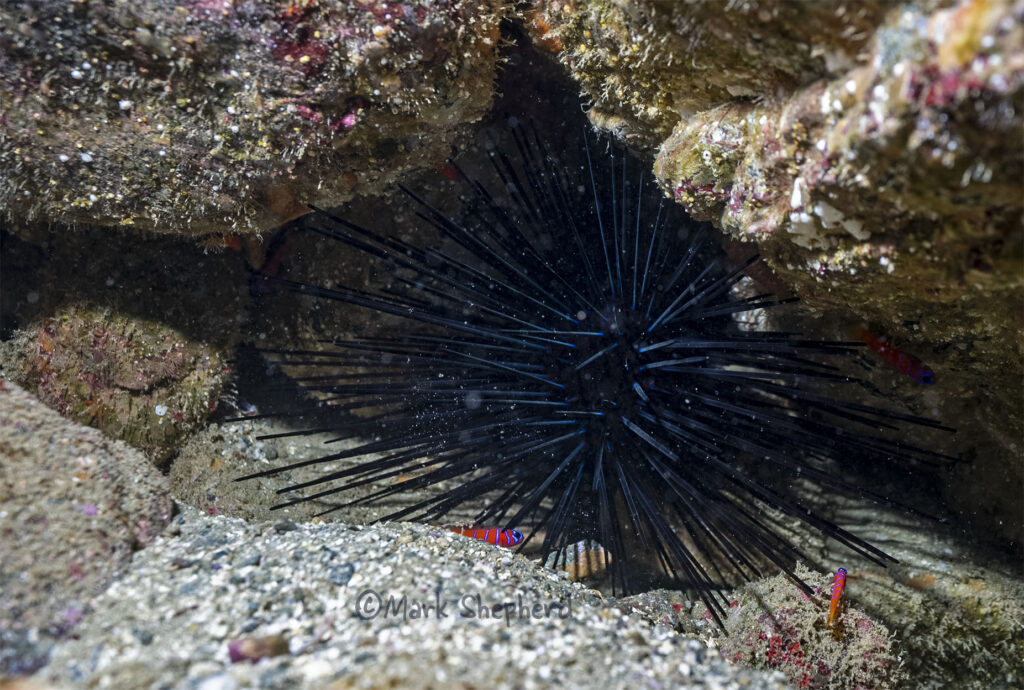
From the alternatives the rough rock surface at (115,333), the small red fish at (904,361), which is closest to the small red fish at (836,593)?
the small red fish at (904,361)

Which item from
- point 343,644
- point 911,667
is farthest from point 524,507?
point 911,667

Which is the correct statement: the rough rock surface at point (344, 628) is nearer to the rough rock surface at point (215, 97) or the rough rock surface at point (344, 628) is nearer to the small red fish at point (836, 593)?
the small red fish at point (836, 593)

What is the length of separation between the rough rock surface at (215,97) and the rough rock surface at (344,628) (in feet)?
4.70

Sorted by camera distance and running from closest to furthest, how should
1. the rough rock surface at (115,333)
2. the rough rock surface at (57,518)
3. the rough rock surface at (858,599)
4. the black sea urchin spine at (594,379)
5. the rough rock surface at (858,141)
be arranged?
the rough rock surface at (858,141) < the rough rock surface at (57,518) < the rough rock surface at (858,599) < the black sea urchin spine at (594,379) < the rough rock surface at (115,333)

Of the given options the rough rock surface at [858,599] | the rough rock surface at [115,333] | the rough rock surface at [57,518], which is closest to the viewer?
the rough rock surface at [57,518]

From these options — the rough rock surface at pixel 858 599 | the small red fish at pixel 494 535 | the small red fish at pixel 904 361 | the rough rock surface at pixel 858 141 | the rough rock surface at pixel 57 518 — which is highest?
the rough rock surface at pixel 858 141

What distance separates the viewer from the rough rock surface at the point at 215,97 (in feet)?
7.07

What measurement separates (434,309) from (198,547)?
1783 millimetres

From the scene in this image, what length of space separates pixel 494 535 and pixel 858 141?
7.40ft

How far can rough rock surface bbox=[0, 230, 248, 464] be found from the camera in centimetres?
359

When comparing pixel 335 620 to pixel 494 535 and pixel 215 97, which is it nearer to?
pixel 494 535

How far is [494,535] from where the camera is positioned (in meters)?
3.01

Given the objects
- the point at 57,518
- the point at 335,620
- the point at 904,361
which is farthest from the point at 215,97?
the point at 904,361

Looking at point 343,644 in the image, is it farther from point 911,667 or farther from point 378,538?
point 911,667
